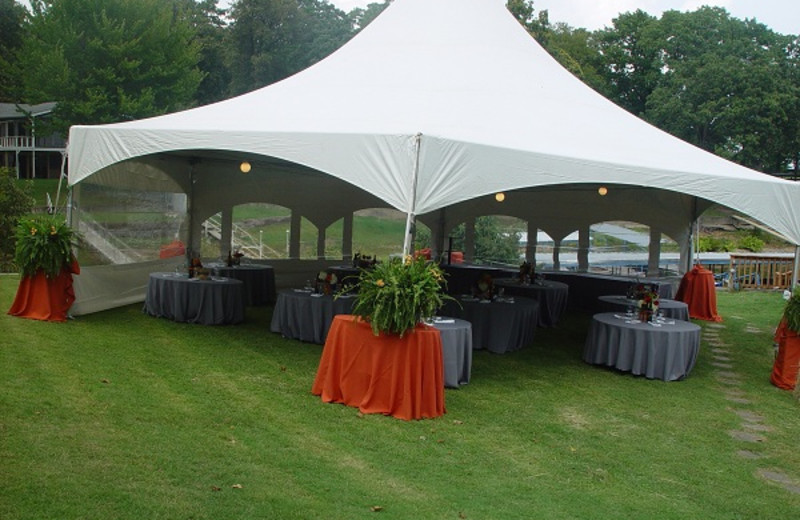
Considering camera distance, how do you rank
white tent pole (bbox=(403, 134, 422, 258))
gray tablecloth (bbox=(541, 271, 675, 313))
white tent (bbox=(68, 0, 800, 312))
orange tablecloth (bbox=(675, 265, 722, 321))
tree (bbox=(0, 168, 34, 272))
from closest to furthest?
white tent pole (bbox=(403, 134, 422, 258))
white tent (bbox=(68, 0, 800, 312))
orange tablecloth (bbox=(675, 265, 722, 321))
gray tablecloth (bbox=(541, 271, 675, 313))
tree (bbox=(0, 168, 34, 272))

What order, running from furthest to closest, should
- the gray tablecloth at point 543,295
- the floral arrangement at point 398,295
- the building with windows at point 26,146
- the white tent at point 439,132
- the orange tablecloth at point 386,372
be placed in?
the building with windows at point 26,146, the gray tablecloth at point 543,295, the white tent at point 439,132, the orange tablecloth at point 386,372, the floral arrangement at point 398,295

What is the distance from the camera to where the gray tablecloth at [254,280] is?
43.1ft

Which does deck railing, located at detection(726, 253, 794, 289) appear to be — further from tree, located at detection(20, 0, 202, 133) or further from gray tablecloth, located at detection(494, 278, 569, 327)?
tree, located at detection(20, 0, 202, 133)

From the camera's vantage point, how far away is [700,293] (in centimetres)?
1470

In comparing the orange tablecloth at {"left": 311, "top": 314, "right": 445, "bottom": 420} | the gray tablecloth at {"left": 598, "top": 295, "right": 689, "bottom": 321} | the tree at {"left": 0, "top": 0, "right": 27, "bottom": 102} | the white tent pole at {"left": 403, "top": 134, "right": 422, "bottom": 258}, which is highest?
the tree at {"left": 0, "top": 0, "right": 27, "bottom": 102}

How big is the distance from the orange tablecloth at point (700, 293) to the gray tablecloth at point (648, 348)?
5.64m

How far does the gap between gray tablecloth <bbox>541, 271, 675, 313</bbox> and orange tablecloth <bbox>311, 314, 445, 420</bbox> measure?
28.6 ft

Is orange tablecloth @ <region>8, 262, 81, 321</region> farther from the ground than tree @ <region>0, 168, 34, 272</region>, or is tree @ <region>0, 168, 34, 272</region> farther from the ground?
tree @ <region>0, 168, 34, 272</region>

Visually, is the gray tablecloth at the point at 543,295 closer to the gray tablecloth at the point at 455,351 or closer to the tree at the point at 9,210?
the gray tablecloth at the point at 455,351

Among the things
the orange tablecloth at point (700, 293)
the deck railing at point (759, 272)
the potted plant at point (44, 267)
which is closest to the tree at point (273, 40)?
the deck railing at point (759, 272)

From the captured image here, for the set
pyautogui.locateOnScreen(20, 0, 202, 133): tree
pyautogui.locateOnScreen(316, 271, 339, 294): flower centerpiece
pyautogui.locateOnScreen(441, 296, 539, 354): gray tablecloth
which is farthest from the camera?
pyautogui.locateOnScreen(20, 0, 202, 133): tree

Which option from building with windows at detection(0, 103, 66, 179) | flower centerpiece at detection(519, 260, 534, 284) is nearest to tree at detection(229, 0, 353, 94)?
building with windows at detection(0, 103, 66, 179)

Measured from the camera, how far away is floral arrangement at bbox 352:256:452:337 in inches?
256

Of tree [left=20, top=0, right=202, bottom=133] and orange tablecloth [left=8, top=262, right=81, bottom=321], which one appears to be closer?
orange tablecloth [left=8, top=262, right=81, bottom=321]
